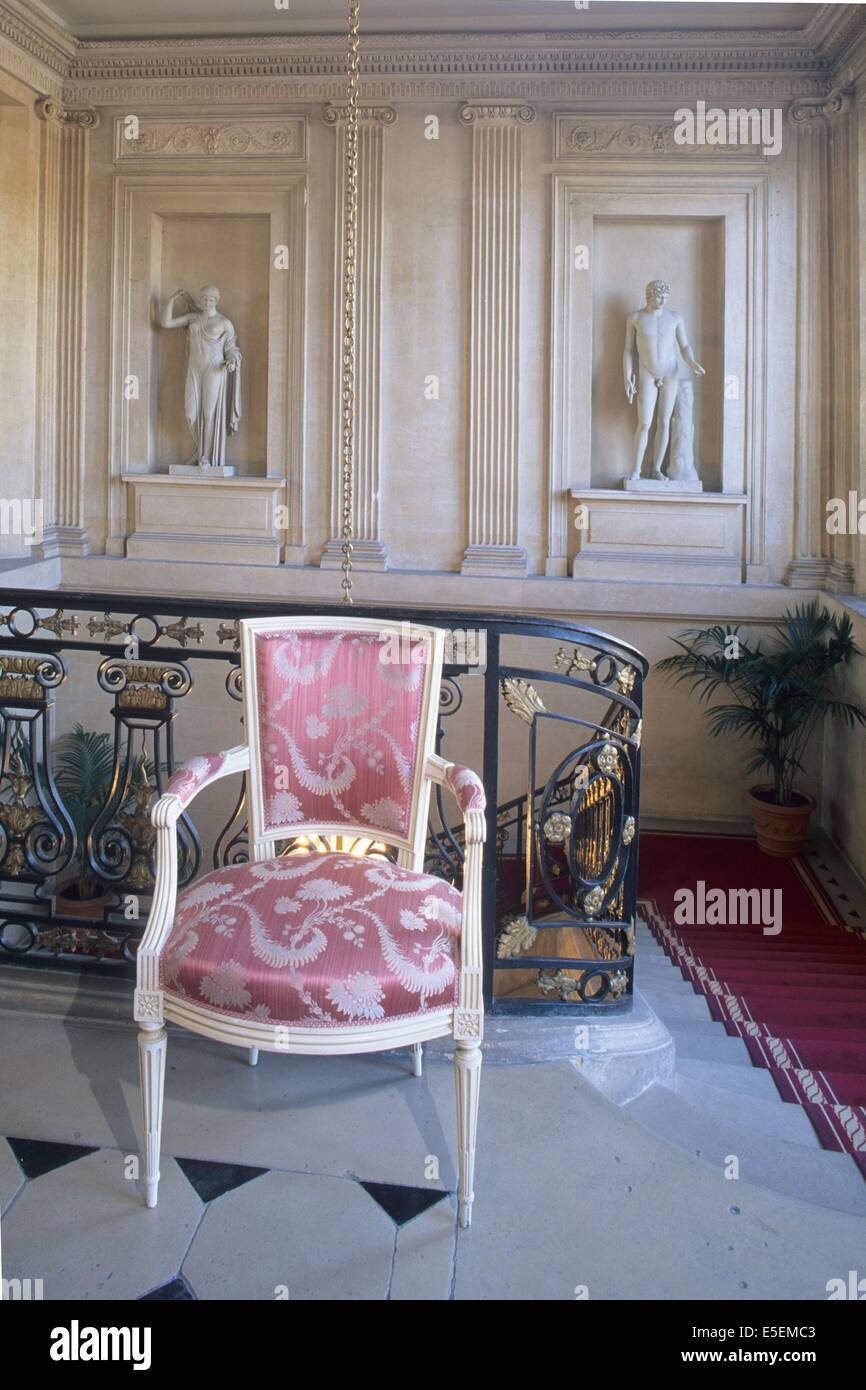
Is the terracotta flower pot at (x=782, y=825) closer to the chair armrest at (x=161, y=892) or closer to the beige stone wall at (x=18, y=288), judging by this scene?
the beige stone wall at (x=18, y=288)

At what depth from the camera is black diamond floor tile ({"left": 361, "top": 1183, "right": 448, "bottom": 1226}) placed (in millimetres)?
2086

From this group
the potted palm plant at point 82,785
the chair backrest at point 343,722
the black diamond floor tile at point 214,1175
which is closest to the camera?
the black diamond floor tile at point 214,1175

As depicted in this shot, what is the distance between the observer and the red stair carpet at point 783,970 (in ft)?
10.5

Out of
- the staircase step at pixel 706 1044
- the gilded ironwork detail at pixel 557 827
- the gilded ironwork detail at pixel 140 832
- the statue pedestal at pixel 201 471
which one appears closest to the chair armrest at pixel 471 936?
the gilded ironwork detail at pixel 557 827

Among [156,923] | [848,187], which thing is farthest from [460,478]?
[156,923]

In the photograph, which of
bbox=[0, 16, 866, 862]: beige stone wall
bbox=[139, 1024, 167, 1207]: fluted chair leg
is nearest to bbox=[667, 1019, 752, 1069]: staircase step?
bbox=[139, 1024, 167, 1207]: fluted chair leg

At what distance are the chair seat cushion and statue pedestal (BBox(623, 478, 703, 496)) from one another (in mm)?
5140

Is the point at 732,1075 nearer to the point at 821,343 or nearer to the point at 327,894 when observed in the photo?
the point at 327,894

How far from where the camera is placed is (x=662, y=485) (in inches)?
274

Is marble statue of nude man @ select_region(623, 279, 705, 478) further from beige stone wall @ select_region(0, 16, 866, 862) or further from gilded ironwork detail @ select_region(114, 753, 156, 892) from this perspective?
gilded ironwork detail @ select_region(114, 753, 156, 892)

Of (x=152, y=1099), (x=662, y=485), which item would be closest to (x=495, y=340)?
(x=662, y=485)

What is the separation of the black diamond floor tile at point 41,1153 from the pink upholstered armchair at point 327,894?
0.74 ft
